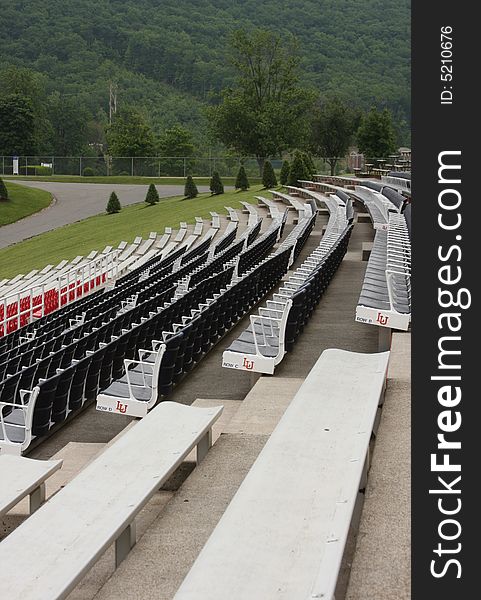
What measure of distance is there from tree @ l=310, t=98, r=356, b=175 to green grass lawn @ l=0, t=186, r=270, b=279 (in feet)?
67.2

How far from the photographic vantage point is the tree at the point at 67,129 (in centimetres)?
12331

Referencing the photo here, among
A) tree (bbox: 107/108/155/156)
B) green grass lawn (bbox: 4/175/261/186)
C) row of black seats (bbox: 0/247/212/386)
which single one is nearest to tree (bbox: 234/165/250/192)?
green grass lawn (bbox: 4/175/261/186)

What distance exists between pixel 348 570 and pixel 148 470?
1.67 meters

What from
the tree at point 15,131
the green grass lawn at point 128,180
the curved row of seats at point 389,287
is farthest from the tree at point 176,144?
the curved row of seats at point 389,287

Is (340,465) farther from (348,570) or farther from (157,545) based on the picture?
(157,545)

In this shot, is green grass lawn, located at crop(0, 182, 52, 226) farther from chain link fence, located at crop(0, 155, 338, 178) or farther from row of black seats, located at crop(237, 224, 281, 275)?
row of black seats, located at crop(237, 224, 281, 275)

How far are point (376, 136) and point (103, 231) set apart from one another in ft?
83.9

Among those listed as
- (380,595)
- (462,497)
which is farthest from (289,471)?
(462,497)

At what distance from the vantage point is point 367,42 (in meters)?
136

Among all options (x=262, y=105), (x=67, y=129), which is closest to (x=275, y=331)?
(x=262, y=105)

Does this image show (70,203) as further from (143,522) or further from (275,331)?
(143,522)

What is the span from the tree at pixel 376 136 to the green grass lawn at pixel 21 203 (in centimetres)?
2005

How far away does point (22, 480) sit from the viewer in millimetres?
6078

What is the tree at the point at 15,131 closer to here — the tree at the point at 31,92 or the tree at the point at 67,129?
the tree at the point at 31,92
